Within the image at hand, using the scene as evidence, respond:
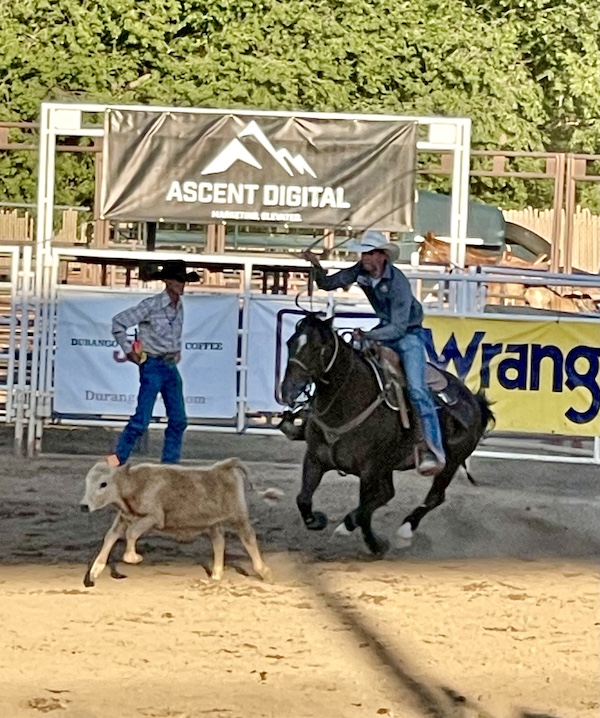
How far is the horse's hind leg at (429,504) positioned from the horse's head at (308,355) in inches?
51.0

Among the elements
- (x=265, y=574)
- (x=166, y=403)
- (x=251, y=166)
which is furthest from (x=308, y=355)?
(x=251, y=166)

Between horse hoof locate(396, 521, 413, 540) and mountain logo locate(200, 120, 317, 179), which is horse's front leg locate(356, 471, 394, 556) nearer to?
horse hoof locate(396, 521, 413, 540)

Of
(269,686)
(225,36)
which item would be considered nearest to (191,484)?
(269,686)

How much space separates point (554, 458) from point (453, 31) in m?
16.0

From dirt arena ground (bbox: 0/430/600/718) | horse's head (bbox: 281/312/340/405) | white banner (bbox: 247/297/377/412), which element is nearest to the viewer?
dirt arena ground (bbox: 0/430/600/718)

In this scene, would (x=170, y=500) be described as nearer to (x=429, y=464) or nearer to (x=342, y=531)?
(x=342, y=531)

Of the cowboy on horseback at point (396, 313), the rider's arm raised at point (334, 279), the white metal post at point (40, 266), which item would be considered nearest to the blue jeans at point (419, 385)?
the cowboy on horseback at point (396, 313)

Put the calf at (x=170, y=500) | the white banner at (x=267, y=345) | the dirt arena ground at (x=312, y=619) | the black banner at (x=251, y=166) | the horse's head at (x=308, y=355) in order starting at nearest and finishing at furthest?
1. the dirt arena ground at (x=312, y=619)
2. the calf at (x=170, y=500)
3. the horse's head at (x=308, y=355)
4. the white banner at (x=267, y=345)
5. the black banner at (x=251, y=166)

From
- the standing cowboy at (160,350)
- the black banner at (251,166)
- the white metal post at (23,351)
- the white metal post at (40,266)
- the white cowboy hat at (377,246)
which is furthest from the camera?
the black banner at (251,166)

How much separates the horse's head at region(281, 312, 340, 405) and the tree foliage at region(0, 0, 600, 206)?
1683 cm

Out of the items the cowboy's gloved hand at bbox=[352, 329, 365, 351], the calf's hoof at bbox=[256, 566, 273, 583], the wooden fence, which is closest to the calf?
the calf's hoof at bbox=[256, 566, 273, 583]

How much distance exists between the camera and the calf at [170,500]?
26.8ft

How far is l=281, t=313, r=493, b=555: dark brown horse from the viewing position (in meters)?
9.25

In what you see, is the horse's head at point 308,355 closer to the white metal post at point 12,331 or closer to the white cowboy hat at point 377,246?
the white cowboy hat at point 377,246
